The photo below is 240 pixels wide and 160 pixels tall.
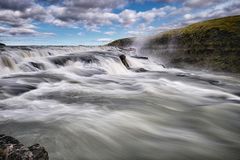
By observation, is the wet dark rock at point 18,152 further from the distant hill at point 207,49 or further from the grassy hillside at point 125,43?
the grassy hillside at point 125,43

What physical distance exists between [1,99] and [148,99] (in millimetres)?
5446

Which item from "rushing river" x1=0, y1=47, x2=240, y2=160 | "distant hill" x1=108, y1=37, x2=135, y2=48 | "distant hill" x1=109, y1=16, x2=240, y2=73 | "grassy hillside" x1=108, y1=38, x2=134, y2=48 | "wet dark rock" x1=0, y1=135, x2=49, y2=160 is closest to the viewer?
"wet dark rock" x1=0, y1=135, x2=49, y2=160

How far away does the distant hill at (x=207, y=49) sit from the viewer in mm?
28792

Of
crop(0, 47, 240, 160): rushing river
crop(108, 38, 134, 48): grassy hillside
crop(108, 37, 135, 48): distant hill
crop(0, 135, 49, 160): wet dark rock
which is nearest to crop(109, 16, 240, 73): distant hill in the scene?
Answer: crop(0, 47, 240, 160): rushing river

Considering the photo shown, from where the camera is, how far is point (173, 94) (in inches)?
429

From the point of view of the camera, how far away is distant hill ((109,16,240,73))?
28.8 meters

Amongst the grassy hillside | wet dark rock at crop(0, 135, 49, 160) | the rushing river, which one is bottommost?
the rushing river

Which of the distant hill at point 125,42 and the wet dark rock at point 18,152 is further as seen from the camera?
the distant hill at point 125,42

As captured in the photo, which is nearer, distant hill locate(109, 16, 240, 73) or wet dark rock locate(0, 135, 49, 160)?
wet dark rock locate(0, 135, 49, 160)

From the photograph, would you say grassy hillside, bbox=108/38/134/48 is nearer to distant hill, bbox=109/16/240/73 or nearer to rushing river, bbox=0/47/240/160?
distant hill, bbox=109/16/240/73

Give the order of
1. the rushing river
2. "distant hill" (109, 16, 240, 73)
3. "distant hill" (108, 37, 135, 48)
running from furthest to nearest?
"distant hill" (108, 37, 135, 48) < "distant hill" (109, 16, 240, 73) < the rushing river

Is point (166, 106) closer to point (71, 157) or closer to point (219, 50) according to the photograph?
point (71, 157)

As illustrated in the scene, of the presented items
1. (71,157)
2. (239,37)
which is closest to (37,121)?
(71,157)

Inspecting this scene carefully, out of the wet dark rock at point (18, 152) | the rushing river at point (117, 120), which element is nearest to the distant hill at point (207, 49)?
the rushing river at point (117, 120)
